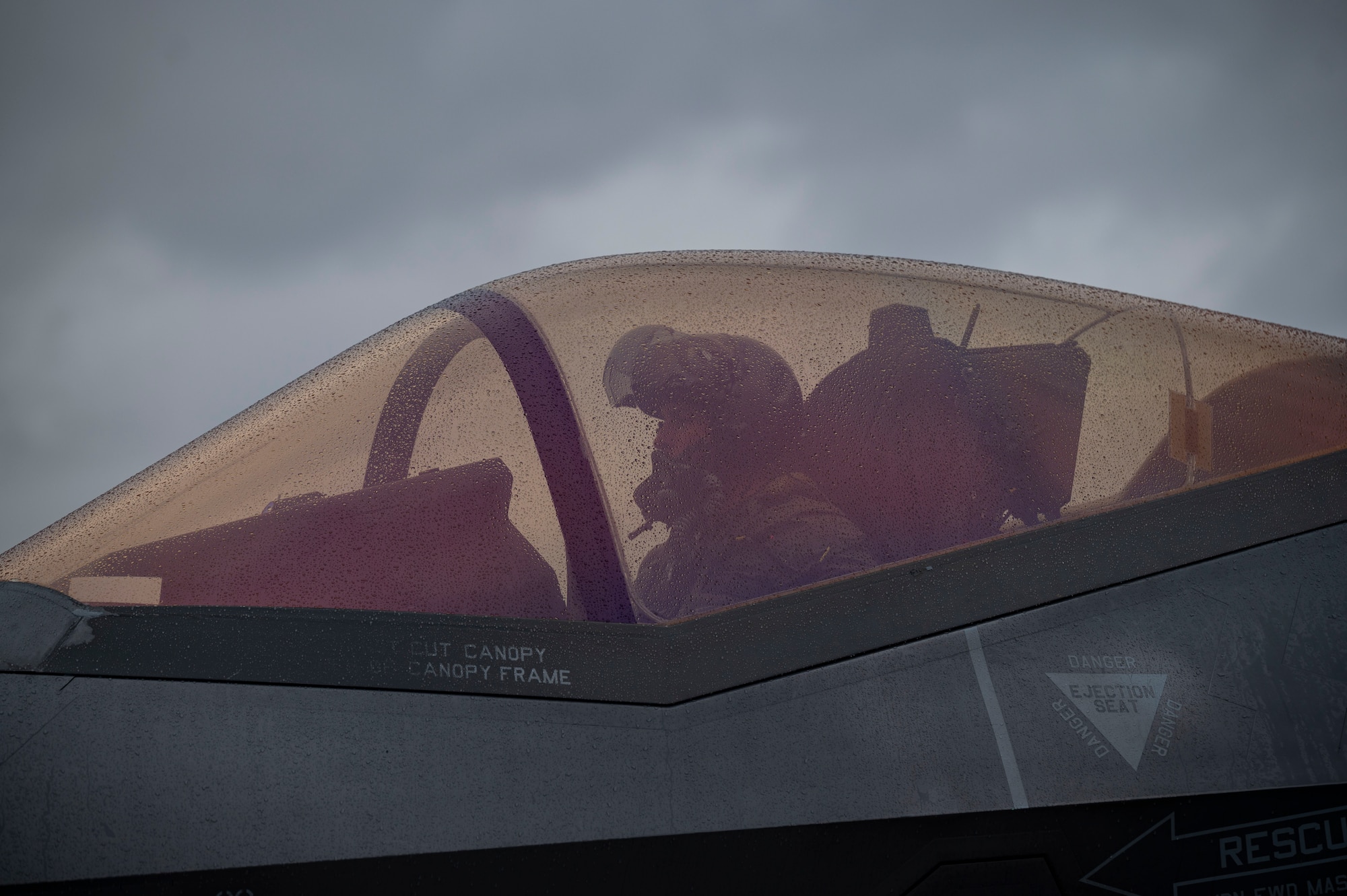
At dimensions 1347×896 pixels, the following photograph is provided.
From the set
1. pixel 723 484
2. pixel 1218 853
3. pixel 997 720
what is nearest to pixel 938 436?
pixel 723 484

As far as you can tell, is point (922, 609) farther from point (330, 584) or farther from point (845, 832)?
point (330, 584)

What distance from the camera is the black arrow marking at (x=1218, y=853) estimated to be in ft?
6.85

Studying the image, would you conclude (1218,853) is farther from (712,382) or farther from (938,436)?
(712,382)

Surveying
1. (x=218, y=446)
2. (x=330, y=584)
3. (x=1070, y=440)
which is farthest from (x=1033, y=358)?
(x=218, y=446)

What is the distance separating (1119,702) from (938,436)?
0.81 metres

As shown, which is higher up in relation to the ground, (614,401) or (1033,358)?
(1033,358)

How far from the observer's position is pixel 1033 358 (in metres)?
2.73

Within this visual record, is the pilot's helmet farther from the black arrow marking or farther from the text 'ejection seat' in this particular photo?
the black arrow marking

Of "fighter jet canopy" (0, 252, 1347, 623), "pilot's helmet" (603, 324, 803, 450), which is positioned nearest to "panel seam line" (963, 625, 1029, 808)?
"fighter jet canopy" (0, 252, 1347, 623)

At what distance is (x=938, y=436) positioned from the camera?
251cm

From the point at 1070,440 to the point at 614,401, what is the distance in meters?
1.33

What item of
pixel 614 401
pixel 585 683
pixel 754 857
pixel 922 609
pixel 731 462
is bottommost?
pixel 754 857

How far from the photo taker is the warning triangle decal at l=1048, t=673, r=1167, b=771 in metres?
2.16

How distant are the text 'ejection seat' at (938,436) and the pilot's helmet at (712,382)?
0.10 m
